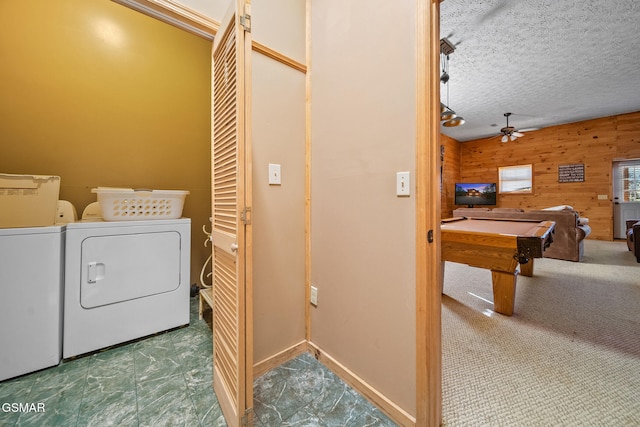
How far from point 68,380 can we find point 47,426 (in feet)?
1.13

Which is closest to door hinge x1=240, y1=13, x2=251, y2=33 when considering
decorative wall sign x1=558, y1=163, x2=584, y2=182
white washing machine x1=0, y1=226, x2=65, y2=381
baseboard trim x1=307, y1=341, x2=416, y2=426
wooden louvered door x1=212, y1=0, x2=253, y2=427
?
wooden louvered door x1=212, y1=0, x2=253, y2=427

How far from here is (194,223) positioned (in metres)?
2.66

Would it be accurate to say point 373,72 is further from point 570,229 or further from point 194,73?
point 570,229

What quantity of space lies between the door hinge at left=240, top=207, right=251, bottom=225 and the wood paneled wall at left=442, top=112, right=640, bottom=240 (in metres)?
7.46

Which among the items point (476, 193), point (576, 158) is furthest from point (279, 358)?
point (576, 158)

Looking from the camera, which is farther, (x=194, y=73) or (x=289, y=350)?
(x=194, y=73)

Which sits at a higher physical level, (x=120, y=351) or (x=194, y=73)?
(x=194, y=73)

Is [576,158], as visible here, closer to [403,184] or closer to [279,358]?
[403,184]

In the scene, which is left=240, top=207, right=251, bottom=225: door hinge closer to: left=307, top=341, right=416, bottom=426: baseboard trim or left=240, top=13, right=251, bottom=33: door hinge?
left=240, top=13, right=251, bottom=33: door hinge

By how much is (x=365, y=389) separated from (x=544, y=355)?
130 centimetres

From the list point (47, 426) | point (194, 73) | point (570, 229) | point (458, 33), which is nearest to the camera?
point (47, 426)

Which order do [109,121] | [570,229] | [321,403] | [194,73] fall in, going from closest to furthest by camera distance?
1. [321,403]
2. [109,121]
3. [194,73]
4. [570,229]

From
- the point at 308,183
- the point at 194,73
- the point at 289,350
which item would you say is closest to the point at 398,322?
the point at 289,350

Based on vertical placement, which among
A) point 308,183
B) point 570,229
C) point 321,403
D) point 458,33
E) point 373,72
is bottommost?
point 321,403
